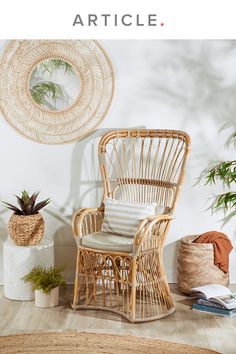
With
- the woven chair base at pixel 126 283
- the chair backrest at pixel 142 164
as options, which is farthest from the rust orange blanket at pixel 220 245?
the woven chair base at pixel 126 283

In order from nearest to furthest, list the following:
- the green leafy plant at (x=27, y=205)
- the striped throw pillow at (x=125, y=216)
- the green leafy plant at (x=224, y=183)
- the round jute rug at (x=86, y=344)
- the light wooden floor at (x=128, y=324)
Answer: the round jute rug at (x=86, y=344)
the light wooden floor at (x=128, y=324)
the striped throw pillow at (x=125, y=216)
the green leafy plant at (x=27, y=205)
the green leafy plant at (x=224, y=183)

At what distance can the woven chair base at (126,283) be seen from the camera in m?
4.59

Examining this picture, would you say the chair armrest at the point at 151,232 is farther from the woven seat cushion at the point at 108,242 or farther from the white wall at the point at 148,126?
the white wall at the point at 148,126

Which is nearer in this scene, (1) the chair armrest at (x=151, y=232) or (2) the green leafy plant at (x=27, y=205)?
(1) the chair armrest at (x=151, y=232)

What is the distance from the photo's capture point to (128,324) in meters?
4.50

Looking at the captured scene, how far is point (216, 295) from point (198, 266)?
367mm

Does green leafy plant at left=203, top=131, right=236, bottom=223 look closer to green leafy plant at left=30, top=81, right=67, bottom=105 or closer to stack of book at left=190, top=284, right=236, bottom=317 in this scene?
stack of book at left=190, top=284, right=236, bottom=317

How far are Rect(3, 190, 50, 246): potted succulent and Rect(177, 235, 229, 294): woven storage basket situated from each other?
1.04m

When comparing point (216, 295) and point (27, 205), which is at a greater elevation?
point (27, 205)

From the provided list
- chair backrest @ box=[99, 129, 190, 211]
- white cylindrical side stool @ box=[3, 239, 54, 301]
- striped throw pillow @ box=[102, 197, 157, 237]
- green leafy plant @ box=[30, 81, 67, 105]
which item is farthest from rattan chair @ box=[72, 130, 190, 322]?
green leafy plant @ box=[30, 81, 67, 105]

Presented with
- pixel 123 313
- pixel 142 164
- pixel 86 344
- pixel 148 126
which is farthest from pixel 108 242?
pixel 148 126

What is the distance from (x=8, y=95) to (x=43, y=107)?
28cm

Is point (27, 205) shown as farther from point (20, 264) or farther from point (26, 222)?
point (20, 264)

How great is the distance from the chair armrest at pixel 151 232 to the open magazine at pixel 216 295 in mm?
437
